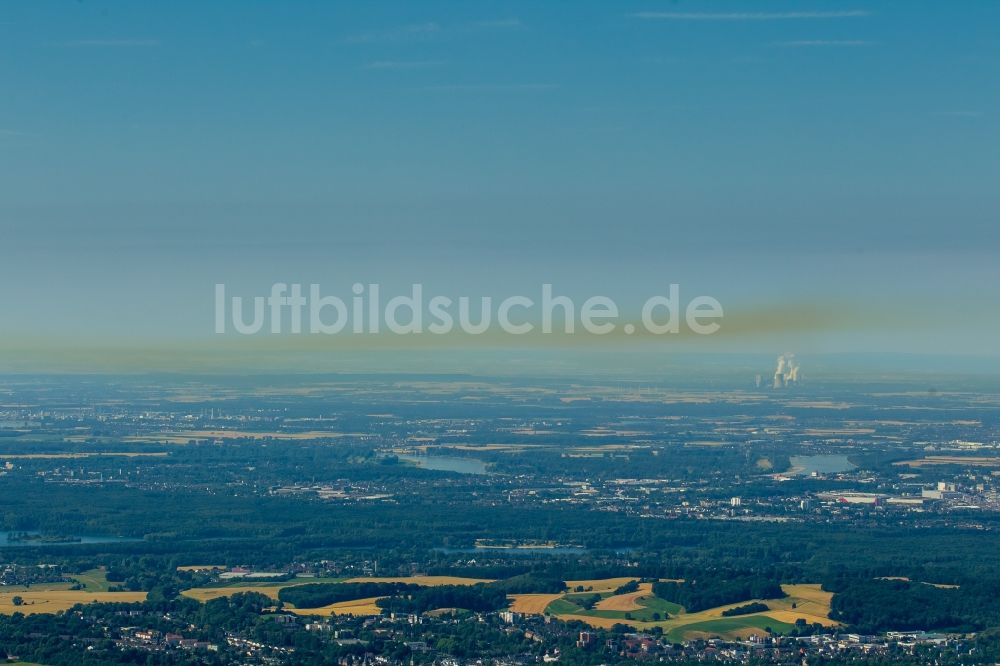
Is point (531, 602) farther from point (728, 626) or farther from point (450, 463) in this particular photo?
point (450, 463)

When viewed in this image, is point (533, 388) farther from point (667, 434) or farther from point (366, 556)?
point (366, 556)

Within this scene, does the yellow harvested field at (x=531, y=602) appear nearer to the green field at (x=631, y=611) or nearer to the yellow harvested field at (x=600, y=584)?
the green field at (x=631, y=611)

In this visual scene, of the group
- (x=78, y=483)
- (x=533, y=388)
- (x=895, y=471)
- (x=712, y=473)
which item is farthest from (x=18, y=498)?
(x=533, y=388)

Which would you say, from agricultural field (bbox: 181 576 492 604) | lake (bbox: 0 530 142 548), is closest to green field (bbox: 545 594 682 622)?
agricultural field (bbox: 181 576 492 604)

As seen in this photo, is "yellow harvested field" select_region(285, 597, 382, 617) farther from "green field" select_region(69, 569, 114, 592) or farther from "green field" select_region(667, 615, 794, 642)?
"green field" select_region(667, 615, 794, 642)

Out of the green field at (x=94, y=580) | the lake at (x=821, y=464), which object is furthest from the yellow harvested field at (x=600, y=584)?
the lake at (x=821, y=464)
